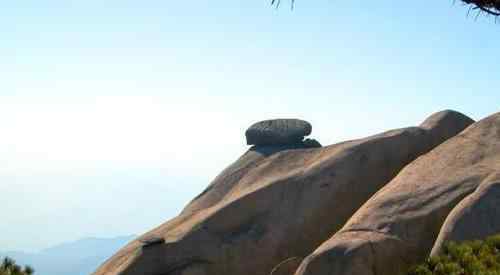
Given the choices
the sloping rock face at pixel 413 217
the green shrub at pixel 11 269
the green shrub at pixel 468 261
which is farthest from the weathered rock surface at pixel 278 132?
the green shrub at pixel 468 261

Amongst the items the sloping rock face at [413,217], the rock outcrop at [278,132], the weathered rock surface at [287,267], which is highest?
the rock outcrop at [278,132]

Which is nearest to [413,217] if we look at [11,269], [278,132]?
[11,269]

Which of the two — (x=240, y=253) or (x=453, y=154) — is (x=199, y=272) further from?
(x=453, y=154)

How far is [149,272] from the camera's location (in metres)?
30.1

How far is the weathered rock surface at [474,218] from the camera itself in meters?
20.1

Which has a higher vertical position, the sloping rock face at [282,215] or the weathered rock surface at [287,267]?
the sloping rock face at [282,215]

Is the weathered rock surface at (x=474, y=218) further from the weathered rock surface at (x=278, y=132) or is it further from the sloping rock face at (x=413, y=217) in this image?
the weathered rock surface at (x=278, y=132)

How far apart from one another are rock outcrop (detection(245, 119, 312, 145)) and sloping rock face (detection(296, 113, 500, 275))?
1541 centimetres

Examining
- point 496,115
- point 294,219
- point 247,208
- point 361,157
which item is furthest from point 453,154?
point 247,208

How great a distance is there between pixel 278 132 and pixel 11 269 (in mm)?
21027

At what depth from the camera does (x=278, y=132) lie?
4116 cm

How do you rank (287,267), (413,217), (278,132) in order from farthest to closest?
(278,132) → (287,267) → (413,217)

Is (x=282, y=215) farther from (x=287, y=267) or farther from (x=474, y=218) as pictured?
(x=474, y=218)

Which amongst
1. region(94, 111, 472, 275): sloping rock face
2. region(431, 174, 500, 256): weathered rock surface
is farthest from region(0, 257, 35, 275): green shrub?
region(431, 174, 500, 256): weathered rock surface
